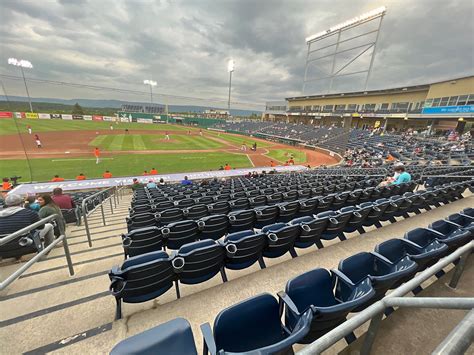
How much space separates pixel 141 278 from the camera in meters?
2.77

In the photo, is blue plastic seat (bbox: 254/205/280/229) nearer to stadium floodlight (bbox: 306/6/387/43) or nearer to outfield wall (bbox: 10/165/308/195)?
outfield wall (bbox: 10/165/308/195)

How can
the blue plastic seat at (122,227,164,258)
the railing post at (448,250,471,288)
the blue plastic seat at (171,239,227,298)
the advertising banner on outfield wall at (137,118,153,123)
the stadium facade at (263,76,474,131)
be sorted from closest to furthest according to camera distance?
the railing post at (448,250,471,288), the blue plastic seat at (171,239,227,298), the blue plastic seat at (122,227,164,258), the stadium facade at (263,76,474,131), the advertising banner on outfield wall at (137,118,153,123)

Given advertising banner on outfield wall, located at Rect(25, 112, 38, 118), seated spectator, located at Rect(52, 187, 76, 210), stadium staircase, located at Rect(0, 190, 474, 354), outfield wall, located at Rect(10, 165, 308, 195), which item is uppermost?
stadium staircase, located at Rect(0, 190, 474, 354)

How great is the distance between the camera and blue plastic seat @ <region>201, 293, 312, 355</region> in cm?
186

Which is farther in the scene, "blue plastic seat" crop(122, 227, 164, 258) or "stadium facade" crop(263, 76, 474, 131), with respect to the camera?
"stadium facade" crop(263, 76, 474, 131)

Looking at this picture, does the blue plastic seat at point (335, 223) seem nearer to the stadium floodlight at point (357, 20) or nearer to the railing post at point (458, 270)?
the railing post at point (458, 270)

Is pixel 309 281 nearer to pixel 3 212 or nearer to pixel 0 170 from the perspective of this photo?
pixel 3 212

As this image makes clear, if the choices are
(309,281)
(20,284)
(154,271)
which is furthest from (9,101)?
(309,281)

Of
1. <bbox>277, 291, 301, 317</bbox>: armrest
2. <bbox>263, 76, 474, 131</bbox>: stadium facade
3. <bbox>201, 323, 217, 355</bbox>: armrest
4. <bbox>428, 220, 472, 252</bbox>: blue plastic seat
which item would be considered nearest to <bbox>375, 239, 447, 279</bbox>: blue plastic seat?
<bbox>428, 220, 472, 252</bbox>: blue plastic seat

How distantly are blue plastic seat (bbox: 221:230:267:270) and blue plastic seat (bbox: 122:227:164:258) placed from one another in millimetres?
1485

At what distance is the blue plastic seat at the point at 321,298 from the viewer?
190 centimetres

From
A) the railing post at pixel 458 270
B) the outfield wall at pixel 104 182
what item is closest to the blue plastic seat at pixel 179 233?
the railing post at pixel 458 270

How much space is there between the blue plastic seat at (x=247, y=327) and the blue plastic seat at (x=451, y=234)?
9.68 feet

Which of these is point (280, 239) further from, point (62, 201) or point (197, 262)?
point (62, 201)
